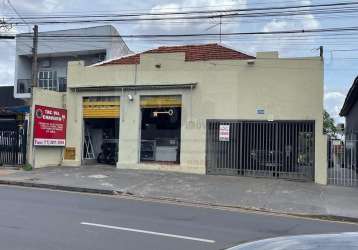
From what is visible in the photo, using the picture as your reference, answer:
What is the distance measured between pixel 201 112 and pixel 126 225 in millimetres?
12512

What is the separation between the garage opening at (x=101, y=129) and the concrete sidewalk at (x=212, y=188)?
2730 millimetres

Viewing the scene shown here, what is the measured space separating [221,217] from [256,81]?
10.3 m

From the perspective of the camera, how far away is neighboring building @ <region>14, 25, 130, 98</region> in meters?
38.5

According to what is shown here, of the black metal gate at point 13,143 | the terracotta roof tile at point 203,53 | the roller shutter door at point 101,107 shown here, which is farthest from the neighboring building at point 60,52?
the black metal gate at point 13,143

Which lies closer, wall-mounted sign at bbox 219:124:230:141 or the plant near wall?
wall-mounted sign at bbox 219:124:230:141

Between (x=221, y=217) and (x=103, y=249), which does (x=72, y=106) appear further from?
(x=103, y=249)

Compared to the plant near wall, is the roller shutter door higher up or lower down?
higher up

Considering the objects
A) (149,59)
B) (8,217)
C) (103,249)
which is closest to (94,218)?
(8,217)

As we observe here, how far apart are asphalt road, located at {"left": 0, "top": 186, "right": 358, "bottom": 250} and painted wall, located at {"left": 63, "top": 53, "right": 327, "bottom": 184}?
789 cm

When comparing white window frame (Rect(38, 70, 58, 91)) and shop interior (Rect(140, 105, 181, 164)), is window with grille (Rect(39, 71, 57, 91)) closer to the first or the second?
white window frame (Rect(38, 70, 58, 91))

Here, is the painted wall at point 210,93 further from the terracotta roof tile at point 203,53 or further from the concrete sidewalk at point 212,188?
the concrete sidewalk at point 212,188

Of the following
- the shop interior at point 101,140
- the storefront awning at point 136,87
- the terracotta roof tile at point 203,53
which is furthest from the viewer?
the shop interior at point 101,140

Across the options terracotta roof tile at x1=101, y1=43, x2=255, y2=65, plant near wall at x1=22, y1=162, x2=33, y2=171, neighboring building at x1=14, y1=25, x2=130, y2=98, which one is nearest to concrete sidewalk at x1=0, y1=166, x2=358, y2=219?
plant near wall at x1=22, y1=162, x2=33, y2=171

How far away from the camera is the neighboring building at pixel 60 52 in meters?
38.5
